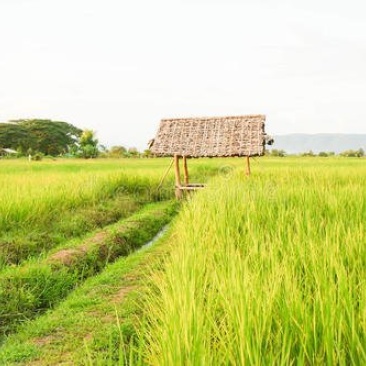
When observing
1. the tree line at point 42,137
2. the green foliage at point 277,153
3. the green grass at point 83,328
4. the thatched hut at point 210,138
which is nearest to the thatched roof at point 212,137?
the thatched hut at point 210,138

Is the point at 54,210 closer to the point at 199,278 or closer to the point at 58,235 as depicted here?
the point at 58,235

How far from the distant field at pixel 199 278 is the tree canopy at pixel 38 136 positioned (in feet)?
111

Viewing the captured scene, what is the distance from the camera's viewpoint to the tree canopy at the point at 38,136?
42094 mm

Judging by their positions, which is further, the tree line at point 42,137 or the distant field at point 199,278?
the tree line at point 42,137

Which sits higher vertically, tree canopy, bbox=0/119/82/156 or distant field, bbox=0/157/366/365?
tree canopy, bbox=0/119/82/156

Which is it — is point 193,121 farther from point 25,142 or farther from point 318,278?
point 25,142

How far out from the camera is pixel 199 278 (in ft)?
8.67

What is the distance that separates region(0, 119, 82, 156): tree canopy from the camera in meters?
42.1

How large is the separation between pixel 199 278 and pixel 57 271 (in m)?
2.97

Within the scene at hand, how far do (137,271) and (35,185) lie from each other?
4.64 metres

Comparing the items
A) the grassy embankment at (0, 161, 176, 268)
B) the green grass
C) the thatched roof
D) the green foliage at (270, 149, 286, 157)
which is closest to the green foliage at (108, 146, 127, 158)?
the green foliage at (270, 149, 286, 157)

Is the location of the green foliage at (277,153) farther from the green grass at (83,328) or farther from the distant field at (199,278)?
the green grass at (83,328)

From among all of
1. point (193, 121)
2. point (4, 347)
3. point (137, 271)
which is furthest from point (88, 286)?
point (193, 121)

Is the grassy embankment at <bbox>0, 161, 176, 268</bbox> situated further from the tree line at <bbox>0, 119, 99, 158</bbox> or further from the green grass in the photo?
the tree line at <bbox>0, 119, 99, 158</bbox>
